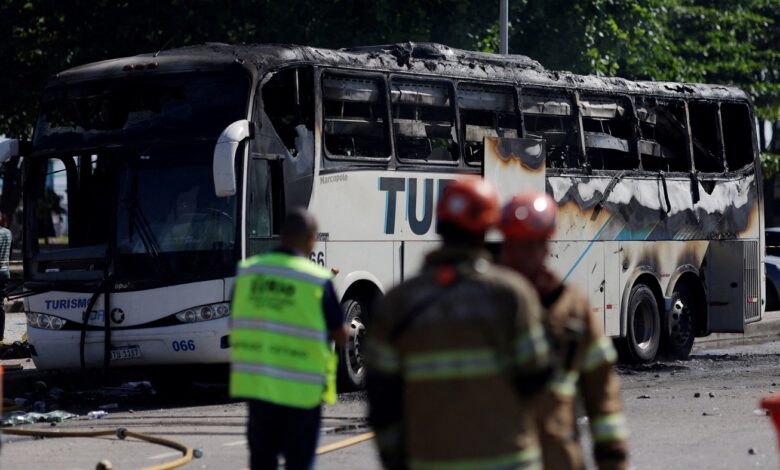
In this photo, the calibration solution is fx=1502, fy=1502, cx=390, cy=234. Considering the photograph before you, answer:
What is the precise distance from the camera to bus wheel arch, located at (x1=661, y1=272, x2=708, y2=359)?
1931 centimetres

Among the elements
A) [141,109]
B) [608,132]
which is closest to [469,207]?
[141,109]

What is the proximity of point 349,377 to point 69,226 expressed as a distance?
3084 millimetres

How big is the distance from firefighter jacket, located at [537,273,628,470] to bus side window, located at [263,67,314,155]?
9193 mm

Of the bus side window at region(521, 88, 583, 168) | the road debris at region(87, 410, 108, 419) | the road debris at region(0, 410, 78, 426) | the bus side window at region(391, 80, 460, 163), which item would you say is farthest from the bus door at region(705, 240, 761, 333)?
the road debris at region(0, 410, 78, 426)

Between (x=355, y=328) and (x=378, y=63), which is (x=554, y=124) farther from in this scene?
(x=355, y=328)

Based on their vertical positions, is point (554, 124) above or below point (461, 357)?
above

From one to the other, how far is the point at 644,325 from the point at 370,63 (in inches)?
226

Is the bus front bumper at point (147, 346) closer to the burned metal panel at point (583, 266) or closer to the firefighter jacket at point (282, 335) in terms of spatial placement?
the burned metal panel at point (583, 266)

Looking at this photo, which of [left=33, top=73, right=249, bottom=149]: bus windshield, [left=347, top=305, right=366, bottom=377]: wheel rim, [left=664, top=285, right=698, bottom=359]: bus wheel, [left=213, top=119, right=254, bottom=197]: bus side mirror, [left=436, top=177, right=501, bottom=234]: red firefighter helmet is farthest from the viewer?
[left=664, top=285, right=698, bottom=359]: bus wheel

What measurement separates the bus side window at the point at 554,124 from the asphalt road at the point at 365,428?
270 cm

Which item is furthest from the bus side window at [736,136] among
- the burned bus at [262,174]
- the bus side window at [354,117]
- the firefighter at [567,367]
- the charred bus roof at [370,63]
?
the firefighter at [567,367]

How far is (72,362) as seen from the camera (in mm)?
14320

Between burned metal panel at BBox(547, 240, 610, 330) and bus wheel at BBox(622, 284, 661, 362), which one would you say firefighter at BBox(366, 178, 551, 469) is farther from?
bus wheel at BBox(622, 284, 661, 362)

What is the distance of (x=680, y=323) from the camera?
19484 millimetres
